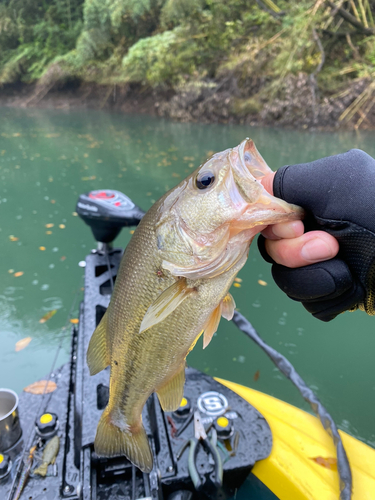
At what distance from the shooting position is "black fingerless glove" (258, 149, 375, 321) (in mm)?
1239

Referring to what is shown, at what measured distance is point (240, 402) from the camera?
2139 mm

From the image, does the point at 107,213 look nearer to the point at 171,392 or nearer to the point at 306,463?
the point at 171,392

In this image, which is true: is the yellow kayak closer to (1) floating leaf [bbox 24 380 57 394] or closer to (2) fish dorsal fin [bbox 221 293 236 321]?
(2) fish dorsal fin [bbox 221 293 236 321]

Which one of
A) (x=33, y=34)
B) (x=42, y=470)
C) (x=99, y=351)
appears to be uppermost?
(x=33, y=34)

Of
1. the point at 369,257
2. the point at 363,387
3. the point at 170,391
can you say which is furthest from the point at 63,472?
the point at 363,387

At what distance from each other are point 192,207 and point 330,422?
1.59 meters

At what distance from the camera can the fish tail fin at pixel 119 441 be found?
1560 millimetres

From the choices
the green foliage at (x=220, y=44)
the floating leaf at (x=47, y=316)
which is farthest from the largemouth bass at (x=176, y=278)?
the green foliage at (x=220, y=44)

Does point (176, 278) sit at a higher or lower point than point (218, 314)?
higher

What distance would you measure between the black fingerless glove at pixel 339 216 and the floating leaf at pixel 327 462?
99 cm

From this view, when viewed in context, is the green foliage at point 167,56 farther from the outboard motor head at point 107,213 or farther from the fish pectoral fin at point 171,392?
the fish pectoral fin at point 171,392

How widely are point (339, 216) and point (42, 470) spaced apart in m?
1.74

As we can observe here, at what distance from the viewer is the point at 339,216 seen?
126 cm

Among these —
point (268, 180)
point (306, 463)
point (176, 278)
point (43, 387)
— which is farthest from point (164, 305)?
point (43, 387)
